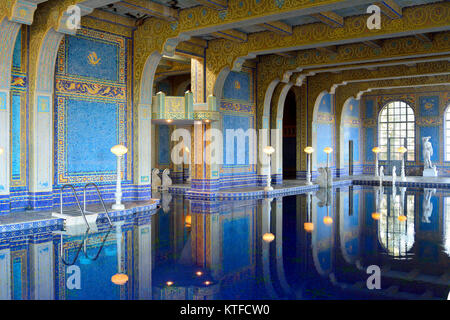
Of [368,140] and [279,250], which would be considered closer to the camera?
[279,250]

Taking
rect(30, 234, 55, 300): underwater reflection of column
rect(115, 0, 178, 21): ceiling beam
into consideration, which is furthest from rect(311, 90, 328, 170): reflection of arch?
rect(30, 234, 55, 300): underwater reflection of column

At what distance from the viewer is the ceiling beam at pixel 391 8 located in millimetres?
8750

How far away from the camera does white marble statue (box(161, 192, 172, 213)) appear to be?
417 inches

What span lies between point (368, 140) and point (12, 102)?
17.9 m

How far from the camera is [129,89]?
35.3ft

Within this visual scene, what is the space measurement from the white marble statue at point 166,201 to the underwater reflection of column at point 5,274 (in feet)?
15.0

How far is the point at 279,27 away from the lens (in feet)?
34.7

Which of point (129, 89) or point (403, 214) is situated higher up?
point (129, 89)

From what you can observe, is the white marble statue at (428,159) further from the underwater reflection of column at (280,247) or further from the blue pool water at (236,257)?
the underwater reflection of column at (280,247)

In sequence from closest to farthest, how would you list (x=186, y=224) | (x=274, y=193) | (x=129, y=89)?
1. (x=186, y=224)
2. (x=129, y=89)
3. (x=274, y=193)

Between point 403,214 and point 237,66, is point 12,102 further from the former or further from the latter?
point 403,214

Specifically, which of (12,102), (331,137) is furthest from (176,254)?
(331,137)
